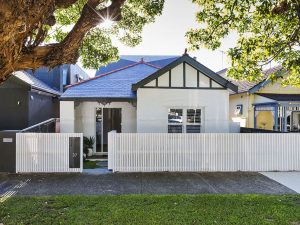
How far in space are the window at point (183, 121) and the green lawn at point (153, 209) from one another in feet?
19.3

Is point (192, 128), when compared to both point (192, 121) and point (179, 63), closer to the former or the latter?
point (192, 121)

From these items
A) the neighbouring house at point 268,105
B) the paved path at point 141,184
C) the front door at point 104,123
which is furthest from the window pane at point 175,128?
the neighbouring house at point 268,105

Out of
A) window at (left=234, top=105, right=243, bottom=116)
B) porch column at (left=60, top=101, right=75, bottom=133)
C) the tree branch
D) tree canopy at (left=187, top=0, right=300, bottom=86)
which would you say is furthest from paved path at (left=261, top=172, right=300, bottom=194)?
window at (left=234, top=105, right=243, bottom=116)

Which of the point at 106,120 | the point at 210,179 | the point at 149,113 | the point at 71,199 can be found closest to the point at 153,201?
the point at 71,199

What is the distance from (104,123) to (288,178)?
909cm

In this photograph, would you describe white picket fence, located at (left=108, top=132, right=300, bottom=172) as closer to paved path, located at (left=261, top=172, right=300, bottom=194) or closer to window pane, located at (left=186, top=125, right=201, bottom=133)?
paved path, located at (left=261, top=172, right=300, bottom=194)

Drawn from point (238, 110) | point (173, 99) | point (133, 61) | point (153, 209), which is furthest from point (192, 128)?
point (133, 61)

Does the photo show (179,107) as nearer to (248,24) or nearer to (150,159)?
(150,159)

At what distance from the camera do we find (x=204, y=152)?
33.8ft

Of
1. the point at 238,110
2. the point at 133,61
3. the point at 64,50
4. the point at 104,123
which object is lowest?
the point at 104,123

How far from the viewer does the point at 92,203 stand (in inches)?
263

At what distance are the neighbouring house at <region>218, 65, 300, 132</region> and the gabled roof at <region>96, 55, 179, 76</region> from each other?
9.07 m

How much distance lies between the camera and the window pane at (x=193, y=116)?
13.0 metres

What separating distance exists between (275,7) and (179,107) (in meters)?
6.17
